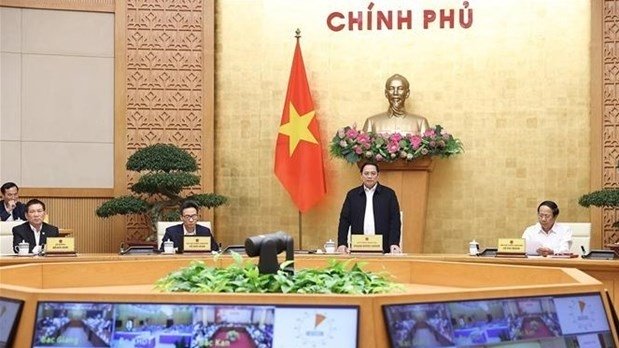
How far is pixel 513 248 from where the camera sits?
5961mm

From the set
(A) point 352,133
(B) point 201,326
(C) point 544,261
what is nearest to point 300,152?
(A) point 352,133

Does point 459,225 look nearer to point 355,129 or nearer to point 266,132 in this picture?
point 355,129

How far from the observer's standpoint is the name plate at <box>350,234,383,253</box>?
6.08m

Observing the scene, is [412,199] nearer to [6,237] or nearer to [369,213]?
[369,213]

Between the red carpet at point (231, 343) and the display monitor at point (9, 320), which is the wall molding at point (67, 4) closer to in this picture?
the display monitor at point (9, 320)

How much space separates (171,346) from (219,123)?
6854 mm

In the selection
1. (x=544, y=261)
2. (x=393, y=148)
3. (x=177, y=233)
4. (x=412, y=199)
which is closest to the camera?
(x=544, y=261)

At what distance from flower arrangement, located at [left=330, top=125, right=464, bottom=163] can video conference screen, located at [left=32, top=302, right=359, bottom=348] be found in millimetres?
5824

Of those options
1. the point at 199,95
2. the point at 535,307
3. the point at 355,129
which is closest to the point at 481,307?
the point at 535,307

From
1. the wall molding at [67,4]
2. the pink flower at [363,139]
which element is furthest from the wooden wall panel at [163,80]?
the pink flower at [363,139]

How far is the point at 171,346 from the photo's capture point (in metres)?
2.31

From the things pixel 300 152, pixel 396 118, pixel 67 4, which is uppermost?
pixel 67 4

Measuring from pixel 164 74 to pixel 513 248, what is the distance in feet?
13.6

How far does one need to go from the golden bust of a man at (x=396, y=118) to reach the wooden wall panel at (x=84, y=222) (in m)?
2.58
